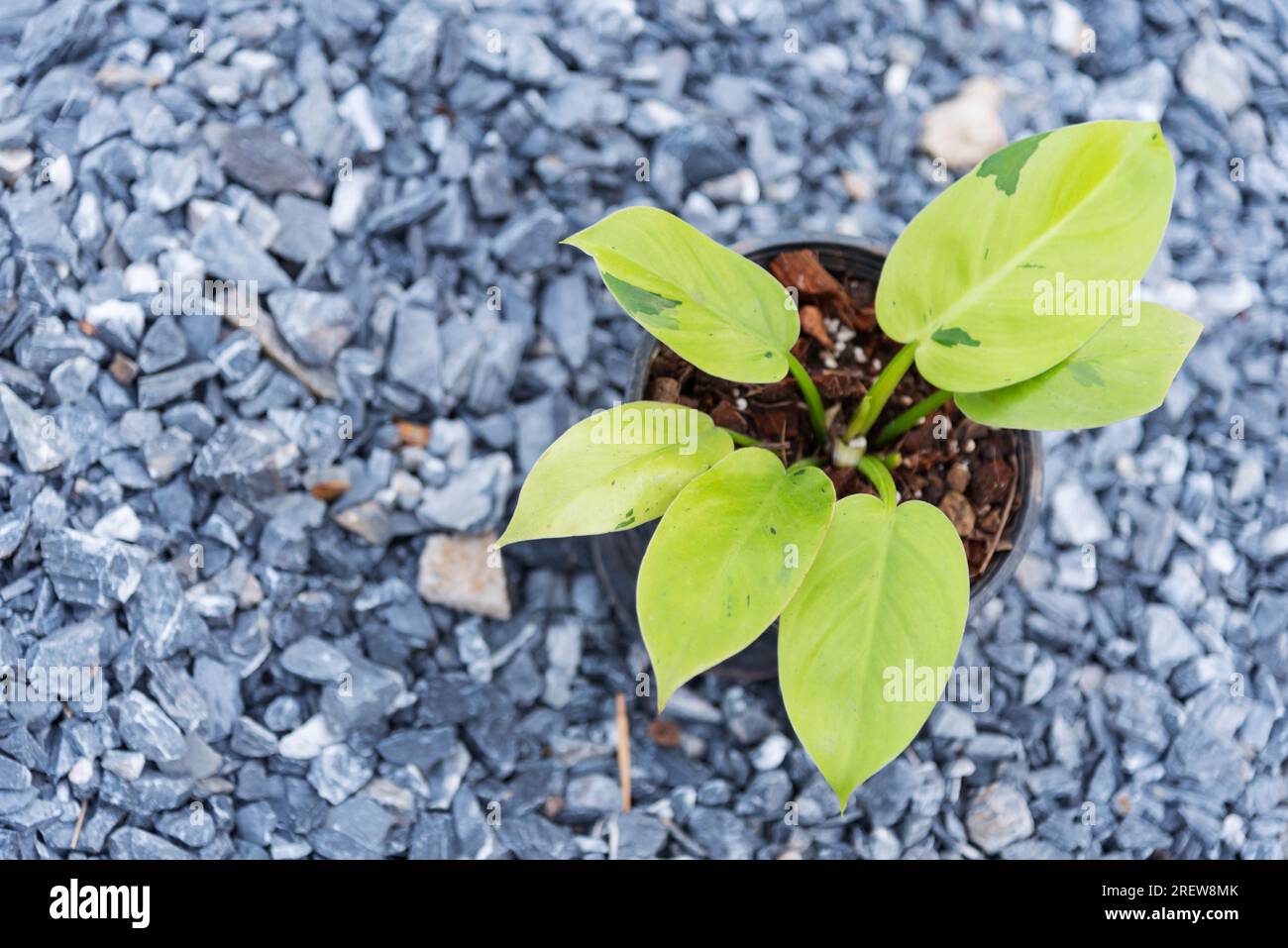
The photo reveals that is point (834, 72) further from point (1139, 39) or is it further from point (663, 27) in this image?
point (1139, 39)

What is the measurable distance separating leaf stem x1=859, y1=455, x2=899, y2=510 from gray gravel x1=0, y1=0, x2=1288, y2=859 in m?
0.36

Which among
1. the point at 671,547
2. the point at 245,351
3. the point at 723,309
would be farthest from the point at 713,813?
the point at 245,351

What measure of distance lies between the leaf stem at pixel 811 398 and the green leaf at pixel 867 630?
0.16 m

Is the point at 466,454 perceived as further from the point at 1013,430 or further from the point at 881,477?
the point at 1013,430

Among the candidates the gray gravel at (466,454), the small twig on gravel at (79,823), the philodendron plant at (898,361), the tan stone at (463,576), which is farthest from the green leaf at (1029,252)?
the small twig on gravel at (79,823)

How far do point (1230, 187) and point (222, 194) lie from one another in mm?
1411

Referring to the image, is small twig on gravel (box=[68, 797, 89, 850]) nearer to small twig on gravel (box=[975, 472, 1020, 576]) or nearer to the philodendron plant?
the philodendron plant

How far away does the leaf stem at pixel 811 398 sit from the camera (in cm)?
108

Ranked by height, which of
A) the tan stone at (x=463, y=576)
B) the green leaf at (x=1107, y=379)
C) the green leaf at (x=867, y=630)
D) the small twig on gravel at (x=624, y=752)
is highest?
the green leaf at (x=1107, y=379)

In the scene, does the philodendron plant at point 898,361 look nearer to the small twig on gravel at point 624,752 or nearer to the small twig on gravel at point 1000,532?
the small twig on gravel at point 1000,532

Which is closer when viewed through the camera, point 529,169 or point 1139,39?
point 529,169

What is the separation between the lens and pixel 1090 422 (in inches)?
38.6

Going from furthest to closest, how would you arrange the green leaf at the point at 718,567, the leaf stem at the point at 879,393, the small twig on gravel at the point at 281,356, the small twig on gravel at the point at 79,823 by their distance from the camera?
the small twig on gravel at the point at 281,356 → the small twig on gravel at the point at 79,823 → the leaf stem at the point at 879,393 → the green leaf at the point at 718,567

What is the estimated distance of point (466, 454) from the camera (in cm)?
136
